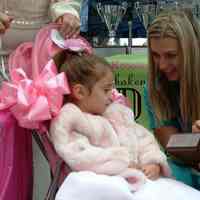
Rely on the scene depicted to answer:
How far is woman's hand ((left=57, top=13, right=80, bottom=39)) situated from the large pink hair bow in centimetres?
21

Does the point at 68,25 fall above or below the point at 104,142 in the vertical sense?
above

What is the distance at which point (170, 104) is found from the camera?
215cm

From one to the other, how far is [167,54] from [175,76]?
0.30 ft

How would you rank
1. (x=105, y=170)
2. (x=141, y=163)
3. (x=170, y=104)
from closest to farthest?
(x=105, y=170)
(x=141, y=163)
(x=170, y=104)

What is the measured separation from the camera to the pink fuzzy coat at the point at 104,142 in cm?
172

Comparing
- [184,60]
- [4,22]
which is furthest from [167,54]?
[4,22]

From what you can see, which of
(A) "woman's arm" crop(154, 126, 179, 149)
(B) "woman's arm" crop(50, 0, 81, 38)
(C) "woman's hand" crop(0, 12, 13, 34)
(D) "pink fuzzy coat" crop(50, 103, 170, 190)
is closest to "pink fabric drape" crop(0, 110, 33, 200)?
(D) "pink fuzzy coat" crop(50, 103, 170, 190)

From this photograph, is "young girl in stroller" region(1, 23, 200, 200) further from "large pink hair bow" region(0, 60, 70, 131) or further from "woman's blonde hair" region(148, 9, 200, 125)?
"woman's blonde hair" region(148, 9, 200, 125)

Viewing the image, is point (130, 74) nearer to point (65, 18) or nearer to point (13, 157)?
point (65, 18)

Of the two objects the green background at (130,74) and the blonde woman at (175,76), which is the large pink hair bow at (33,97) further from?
the green background at (130,74)

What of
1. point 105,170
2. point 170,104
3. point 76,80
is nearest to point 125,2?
point 170,104

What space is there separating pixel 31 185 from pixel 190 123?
59 centimetres

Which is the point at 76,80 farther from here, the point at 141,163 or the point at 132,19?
the point at 132,19

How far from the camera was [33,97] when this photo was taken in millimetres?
1768
